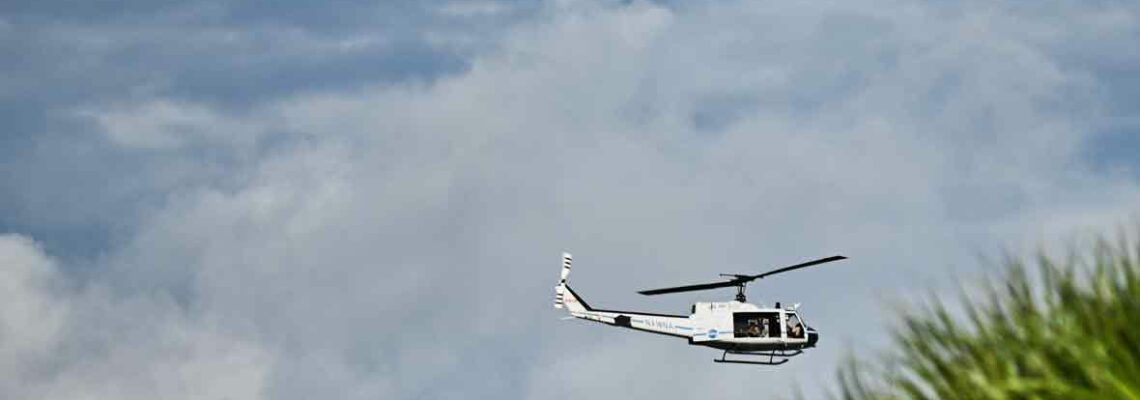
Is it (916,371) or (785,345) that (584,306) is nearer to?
(785,345)

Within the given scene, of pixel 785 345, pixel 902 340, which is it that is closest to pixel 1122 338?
pixel 902 340

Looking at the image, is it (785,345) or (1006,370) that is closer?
(1006,370)

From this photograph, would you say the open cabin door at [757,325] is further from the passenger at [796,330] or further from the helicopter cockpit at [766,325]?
the passenger at [796,330]

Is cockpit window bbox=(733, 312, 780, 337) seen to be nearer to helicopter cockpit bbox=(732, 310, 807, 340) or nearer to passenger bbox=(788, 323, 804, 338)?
helicopter cockpit bbox=(732, 310, 807, 340)

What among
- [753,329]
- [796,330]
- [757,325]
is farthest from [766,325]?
[796,330]

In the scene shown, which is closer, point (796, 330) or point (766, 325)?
point (766, 325)

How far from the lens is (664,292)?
42281mm

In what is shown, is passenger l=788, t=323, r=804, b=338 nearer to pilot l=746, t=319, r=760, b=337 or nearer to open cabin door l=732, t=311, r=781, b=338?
open cabin door l=732, t=311, r=781, b=338

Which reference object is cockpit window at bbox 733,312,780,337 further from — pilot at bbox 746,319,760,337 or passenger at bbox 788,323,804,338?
passenger at bbox 788,323,804,338

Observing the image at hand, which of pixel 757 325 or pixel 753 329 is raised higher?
pixel 757 325

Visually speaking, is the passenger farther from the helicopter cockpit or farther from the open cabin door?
the open cabin door

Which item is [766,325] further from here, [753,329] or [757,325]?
[753,329]

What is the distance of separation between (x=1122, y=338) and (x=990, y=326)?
2.95 feet

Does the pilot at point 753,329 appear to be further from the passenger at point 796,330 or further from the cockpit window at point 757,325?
the passenger at point 796,330
